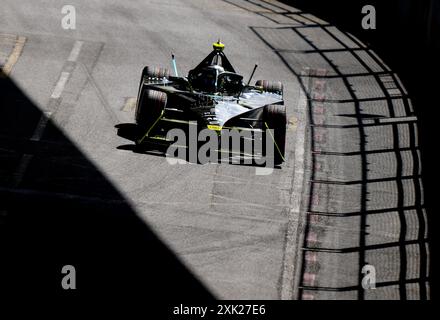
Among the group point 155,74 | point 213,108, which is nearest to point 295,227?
point 213,108

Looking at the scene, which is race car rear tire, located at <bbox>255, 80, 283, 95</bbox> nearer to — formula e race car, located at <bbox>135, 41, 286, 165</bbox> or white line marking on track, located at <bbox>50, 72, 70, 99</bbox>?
formula e race car, located at <bbox>135, 41, 286, 165</bbox>

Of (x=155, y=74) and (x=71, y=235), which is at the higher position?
(x=155, y=74)

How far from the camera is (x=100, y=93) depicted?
2873 cm

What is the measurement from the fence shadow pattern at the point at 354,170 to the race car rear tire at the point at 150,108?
3.87 metres

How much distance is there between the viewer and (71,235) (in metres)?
21.2

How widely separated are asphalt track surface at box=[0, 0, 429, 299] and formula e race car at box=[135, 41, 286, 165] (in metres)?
0.72

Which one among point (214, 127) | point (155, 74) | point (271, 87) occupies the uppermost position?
point (155, 74)

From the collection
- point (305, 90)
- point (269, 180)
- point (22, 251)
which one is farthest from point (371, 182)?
point (22, 251)

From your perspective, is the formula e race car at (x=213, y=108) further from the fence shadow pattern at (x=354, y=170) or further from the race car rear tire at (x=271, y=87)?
the fence shadow pattern at (x=354, y=170)

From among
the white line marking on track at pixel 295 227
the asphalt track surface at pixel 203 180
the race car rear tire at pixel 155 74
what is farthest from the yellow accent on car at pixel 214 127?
the race car rear tire at pixel 155 74

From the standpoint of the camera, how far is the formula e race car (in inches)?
1000

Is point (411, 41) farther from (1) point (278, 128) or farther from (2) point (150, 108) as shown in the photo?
(2) point (150, 108)

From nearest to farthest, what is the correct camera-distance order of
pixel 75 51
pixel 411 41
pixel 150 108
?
pixel 150 108 < pixel 75 51 < pixel 411 41

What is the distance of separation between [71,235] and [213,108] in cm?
609
